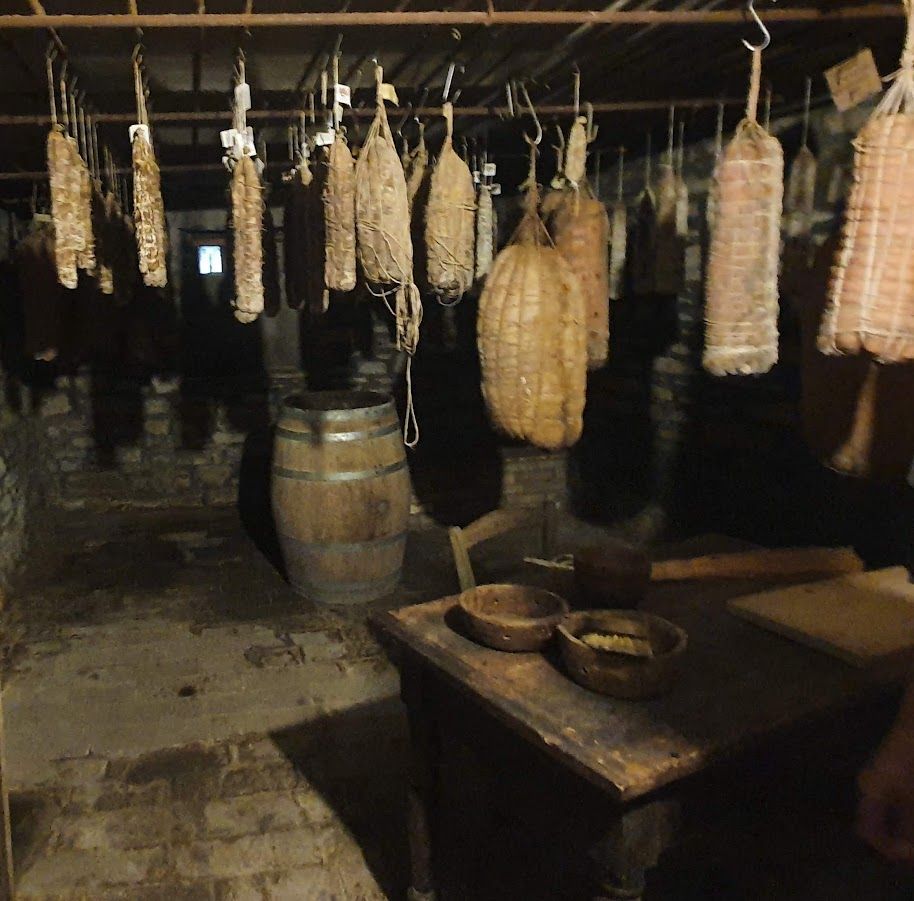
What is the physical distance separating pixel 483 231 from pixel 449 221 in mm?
835

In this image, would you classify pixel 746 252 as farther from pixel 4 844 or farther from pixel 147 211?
pixel 4 844

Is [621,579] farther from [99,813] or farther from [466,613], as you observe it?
[99,813]

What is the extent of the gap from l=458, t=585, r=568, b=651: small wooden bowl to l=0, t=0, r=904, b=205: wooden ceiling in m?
1.26

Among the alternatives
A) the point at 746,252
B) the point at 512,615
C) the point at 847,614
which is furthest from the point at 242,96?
the point at 847,614

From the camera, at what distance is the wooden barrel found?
3633 millimetres

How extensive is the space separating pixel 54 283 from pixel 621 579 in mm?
3359

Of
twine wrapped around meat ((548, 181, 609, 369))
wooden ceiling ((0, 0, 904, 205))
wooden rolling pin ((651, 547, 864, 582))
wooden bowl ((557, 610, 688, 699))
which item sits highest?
wooden ceiling ((0, 0, 904, 205))

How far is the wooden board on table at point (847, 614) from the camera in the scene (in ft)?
5.32

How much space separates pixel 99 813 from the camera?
7.98ft

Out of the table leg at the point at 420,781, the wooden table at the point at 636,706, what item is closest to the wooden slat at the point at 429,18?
the wooden table at the point at 636,706

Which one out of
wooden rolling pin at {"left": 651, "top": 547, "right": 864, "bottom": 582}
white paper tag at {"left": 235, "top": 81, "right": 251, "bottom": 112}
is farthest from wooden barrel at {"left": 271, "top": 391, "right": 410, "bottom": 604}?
wooden rolling pin at {"left": 651, "top": 547, "right": 864, "bottom": 582}

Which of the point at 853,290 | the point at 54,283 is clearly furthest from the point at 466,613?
the point at 54,283

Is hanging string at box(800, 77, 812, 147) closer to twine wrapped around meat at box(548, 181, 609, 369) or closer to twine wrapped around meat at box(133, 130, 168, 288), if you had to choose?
twine wrapped around meat at box(548, 181, 609, 369)

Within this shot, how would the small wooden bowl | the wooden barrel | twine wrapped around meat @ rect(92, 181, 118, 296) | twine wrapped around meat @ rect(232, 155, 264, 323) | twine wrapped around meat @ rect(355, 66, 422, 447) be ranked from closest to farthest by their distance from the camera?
the small wooden bowl < twine wrapped around meat @ rect(355, 66, 422, 447) < twine wrapped around meat @ rect(232, 155, 264, 323) < twine wrapped around meat @ rect(92, 181, 118, 296) < the wooden barrel
